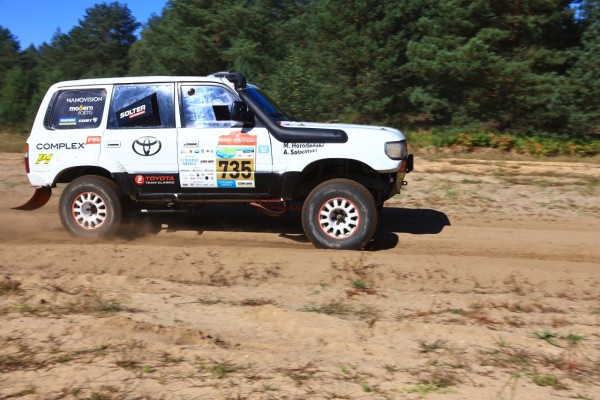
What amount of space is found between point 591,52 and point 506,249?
39.0 feet

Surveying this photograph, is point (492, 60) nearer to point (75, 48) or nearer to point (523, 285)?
point (523, 285)

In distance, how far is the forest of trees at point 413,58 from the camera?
17.8 metres

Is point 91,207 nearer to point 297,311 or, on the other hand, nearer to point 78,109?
point 78,109

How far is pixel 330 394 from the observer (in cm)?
393

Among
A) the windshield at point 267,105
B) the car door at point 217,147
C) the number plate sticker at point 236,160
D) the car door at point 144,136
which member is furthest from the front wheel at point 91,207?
the windshield at point 267,105

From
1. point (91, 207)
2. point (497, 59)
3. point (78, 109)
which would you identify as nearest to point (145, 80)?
point (78, 109)

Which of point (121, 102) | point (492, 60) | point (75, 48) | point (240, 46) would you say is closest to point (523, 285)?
point (121, 102)

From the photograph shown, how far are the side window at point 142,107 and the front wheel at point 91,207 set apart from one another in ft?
2.81

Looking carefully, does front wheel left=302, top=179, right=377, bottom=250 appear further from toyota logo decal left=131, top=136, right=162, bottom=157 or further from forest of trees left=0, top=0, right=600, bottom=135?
forest of trees left=0, top=0, right=600, bottom=135

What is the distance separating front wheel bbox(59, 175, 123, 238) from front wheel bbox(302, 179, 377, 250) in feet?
8.82

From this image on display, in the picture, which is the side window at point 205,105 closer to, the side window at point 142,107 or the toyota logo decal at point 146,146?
the side window at point 142,107

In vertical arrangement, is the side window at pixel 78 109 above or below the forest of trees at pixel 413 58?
below

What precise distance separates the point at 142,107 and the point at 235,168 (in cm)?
154

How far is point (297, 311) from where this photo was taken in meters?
5.42
